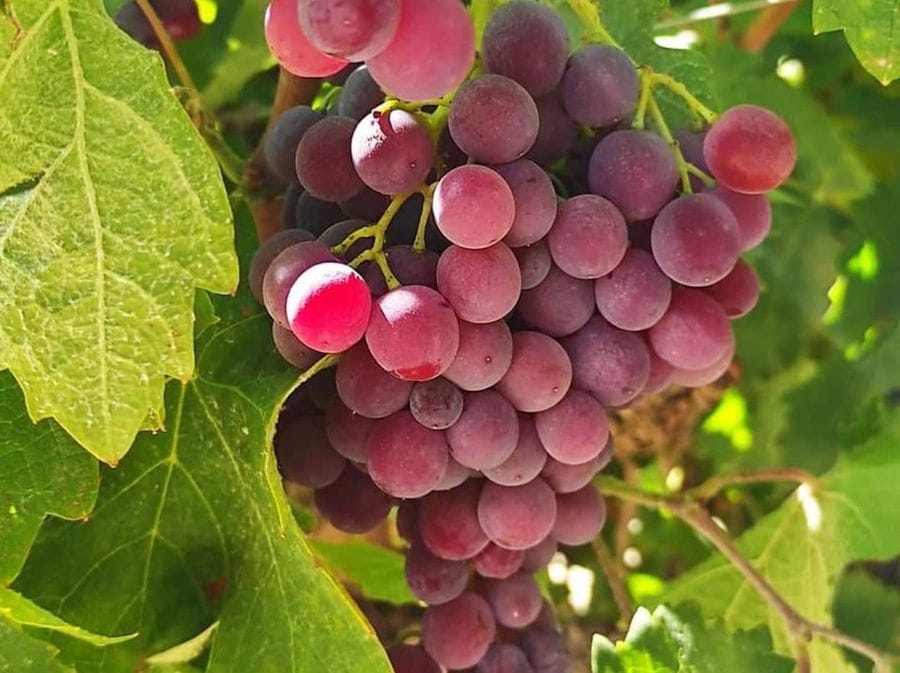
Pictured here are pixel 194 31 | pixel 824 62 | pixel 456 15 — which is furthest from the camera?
pixel 824 62

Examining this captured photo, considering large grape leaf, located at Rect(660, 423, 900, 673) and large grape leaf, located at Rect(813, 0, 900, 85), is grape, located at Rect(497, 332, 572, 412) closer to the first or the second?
large grape leaf, located at Rect(813, 0, 900, 85)

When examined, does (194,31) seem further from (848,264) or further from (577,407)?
(848,264)

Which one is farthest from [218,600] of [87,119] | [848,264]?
[848,264]

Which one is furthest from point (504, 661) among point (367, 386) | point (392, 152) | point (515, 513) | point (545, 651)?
point (392, 152)

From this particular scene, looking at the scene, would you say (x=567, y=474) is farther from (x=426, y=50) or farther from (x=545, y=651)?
(x=426, y=50)

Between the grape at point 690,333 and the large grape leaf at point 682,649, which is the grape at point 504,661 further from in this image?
the grape at point 690,333

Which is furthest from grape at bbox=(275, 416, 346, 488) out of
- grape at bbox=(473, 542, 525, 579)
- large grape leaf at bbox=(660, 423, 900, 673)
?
large grape leaf at bbox=(660, 423, 900, 673)
